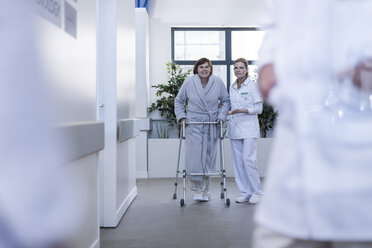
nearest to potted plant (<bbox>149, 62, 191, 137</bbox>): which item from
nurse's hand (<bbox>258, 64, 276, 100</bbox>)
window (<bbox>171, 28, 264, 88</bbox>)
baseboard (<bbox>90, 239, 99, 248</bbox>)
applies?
window (<bbox>171, 28, 264, 88</bbox>)

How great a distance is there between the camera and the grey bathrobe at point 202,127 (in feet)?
15.4

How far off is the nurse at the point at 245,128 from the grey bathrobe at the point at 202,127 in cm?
16

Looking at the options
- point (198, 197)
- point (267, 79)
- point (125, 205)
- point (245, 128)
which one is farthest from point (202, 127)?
point (267, 79)

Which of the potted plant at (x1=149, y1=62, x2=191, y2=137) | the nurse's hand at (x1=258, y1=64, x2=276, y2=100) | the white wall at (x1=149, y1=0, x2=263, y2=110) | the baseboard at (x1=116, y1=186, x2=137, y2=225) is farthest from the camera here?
the white wall at (x1=149, y1=0, x2=263, y2=110)

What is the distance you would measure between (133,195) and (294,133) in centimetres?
420


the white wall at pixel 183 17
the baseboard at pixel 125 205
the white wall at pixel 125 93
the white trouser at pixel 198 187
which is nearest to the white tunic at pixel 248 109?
the white trouser at pixel 198 187

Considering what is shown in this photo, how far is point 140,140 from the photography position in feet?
22.5

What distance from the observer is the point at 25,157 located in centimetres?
76

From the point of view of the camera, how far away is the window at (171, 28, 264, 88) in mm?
7938

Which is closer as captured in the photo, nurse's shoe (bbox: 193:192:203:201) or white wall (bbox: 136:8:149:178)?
nurse's shoe (bbox: 193:192:203:201)

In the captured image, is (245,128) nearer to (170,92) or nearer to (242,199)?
(242,199)

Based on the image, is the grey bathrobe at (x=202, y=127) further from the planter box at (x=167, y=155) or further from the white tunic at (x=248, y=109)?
the planter box at (x=167, y=155)

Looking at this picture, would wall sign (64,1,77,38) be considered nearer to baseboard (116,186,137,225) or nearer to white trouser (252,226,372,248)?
white trouser (252,226,372,248)

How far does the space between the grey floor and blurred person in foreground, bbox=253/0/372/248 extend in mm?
2246
